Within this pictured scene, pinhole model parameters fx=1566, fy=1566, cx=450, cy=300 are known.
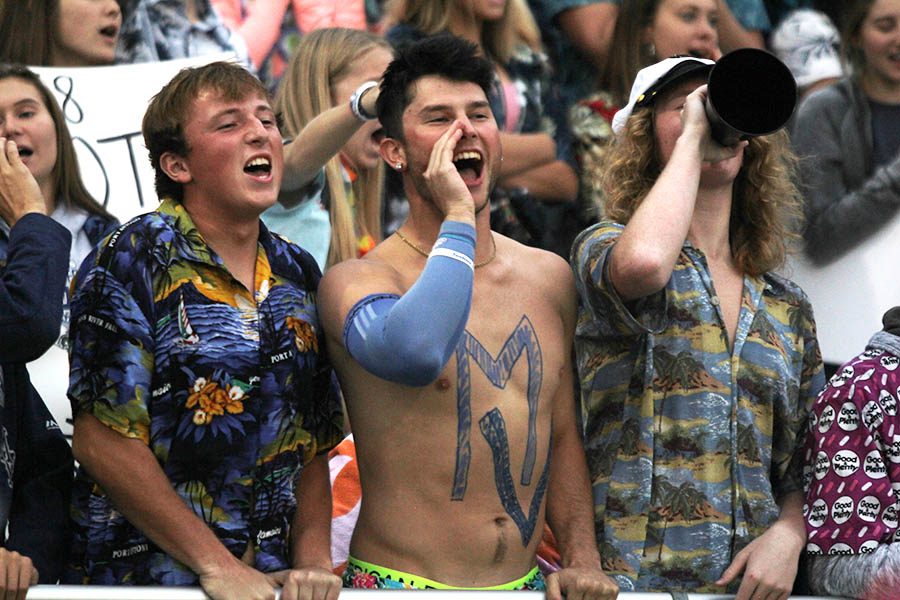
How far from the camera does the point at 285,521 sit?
11.0 feet

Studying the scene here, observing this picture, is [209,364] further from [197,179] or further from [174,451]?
[197,179]

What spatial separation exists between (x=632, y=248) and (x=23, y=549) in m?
1.43

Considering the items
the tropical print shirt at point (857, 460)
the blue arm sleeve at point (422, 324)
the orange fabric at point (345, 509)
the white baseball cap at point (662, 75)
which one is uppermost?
the white baseball cap at point (662, 75)

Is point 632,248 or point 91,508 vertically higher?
point 632,248

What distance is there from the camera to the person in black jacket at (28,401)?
3162 millimetres

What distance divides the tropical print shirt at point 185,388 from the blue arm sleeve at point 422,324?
22 cm

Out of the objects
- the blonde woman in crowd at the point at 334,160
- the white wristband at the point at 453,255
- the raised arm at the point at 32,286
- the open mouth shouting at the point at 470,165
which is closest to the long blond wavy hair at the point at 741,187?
the open mouth shouting at the point at 470,165

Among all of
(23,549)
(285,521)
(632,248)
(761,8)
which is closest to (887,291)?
(761,8)

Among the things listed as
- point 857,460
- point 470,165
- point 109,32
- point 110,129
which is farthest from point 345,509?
point 109,32

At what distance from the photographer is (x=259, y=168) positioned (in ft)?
11.5

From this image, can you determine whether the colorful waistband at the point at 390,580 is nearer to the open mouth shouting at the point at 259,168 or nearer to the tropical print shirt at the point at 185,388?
the tropical print shirt at the point at 185,388

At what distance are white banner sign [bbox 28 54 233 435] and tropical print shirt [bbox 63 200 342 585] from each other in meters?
1.37

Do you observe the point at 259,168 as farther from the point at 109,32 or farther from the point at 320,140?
the point at 109,32

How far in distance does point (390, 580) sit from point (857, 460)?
1.05 meters
